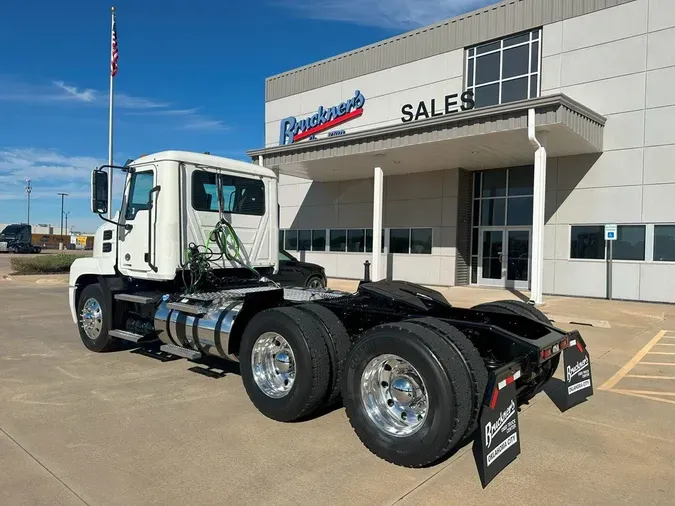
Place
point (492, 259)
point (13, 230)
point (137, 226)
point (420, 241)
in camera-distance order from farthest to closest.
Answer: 1. point (13, 230)
2. point (420, 241)
3. point (492, 259)
4. point (137, 226)

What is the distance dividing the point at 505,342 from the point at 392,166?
14880 mm

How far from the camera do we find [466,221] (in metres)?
18.7

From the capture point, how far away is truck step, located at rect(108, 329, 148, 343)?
6.22 meters

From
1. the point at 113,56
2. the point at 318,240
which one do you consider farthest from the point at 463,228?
the point at 113,56

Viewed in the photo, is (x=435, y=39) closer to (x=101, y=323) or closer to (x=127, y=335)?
(x=101, y=323)

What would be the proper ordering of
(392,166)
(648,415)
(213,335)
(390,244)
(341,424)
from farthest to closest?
(390,244)
(392,166)
(213,335)
(648,415)
(341,424)

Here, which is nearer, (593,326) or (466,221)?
(593,326)

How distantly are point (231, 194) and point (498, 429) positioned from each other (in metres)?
4.73

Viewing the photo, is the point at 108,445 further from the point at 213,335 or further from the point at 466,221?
the point at 466,221

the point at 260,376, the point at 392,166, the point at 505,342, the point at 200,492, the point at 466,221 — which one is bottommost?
the point at 200,492

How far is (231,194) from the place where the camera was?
6844mm

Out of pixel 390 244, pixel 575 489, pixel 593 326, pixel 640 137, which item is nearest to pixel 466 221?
pixel 390 244

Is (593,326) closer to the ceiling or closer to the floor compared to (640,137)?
closer to the floor

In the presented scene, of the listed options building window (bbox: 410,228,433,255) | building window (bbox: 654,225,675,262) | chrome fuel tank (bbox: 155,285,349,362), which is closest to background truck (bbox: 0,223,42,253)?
building window (bbox: 410,228,433,255)
